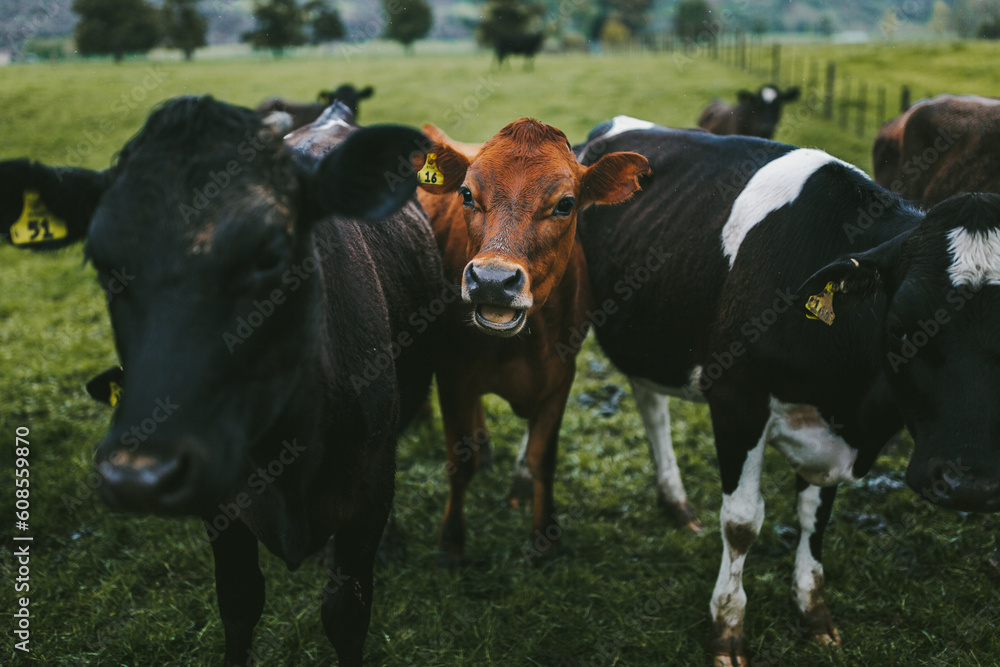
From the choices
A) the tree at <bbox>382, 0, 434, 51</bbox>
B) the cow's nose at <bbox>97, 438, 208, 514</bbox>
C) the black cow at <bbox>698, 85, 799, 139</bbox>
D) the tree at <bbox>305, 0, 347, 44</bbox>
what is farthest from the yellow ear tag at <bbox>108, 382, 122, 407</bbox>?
the tree at <bbox>382, 0, 434, 51</bbox>

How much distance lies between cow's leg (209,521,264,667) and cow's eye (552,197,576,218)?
2077 mm

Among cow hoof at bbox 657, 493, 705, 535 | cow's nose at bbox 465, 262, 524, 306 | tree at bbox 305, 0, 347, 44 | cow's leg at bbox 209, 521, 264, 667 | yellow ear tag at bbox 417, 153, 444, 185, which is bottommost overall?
cow hoof at bbox 657, 493, 705, 535

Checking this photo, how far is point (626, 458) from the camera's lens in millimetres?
5484

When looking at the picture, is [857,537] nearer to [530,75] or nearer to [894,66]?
[894,66]

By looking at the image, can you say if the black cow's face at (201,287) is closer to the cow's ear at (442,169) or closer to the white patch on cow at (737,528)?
the cow's ear at (442,169)

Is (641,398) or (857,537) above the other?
(641,398)

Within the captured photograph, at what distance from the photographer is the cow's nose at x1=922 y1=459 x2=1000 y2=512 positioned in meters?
2.38

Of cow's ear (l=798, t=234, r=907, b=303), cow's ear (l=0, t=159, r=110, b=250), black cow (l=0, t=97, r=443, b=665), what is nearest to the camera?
black cow (l=0, t=97, r=443, b=665)

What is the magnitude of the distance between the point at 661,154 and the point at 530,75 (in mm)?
25105

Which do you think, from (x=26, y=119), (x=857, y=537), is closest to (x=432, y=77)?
(x=26, y=119)

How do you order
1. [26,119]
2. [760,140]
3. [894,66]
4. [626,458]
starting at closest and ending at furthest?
[760,140] < [626,458] < [26,119] < [894,66]

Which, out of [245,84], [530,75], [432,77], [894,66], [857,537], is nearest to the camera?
[857,537]

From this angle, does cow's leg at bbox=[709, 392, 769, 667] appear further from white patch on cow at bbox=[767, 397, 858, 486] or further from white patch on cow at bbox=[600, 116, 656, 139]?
white patch on cow at bbox=[600, 116, 656, 139]

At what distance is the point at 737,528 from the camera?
355cm
